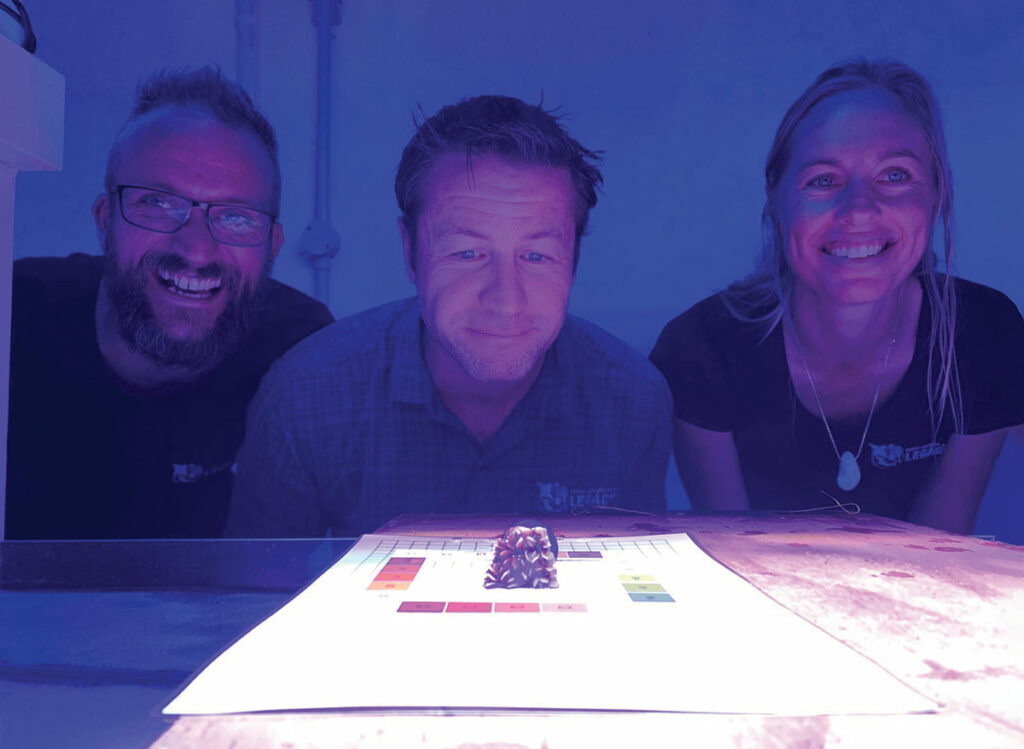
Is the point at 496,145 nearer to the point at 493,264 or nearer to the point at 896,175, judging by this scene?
the point at 493,264

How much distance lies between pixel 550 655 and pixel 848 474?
1196mm

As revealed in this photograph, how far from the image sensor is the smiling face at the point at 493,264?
56.2 inches

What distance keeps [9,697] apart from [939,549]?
2.93ft

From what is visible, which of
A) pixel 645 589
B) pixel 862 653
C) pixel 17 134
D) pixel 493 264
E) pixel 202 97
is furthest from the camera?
pixel 202 97

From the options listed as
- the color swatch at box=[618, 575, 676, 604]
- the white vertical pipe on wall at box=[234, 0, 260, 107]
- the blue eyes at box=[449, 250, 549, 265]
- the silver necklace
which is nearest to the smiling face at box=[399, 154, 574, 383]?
the blue eyes at box=[449, 250, 549, 265]

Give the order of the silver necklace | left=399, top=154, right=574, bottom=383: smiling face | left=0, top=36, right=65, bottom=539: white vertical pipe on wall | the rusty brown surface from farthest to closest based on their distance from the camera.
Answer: the silver necklace → left=399, top=154, right=574, bottom=383: smiling face → left=0, top=36, right=65, bottom=539: white vertical pipe on wall → the rusty brown surface

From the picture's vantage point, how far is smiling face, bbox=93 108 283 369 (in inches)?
58.3

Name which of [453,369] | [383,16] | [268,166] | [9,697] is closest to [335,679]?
[9,697]

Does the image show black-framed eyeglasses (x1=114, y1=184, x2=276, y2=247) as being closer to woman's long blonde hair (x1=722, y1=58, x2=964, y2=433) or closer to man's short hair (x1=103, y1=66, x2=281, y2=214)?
man's short hair (x1=103, y1=66, x2=281, y2=214)

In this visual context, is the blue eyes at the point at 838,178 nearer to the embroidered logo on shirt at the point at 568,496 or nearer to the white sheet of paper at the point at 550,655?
the embroidered logo on shirt at the point at 568,496

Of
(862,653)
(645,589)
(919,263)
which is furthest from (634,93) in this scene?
(862,653)

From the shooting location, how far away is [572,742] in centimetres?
40

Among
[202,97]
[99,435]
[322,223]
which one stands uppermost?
[202,97]

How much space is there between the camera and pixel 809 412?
61.6 inches
